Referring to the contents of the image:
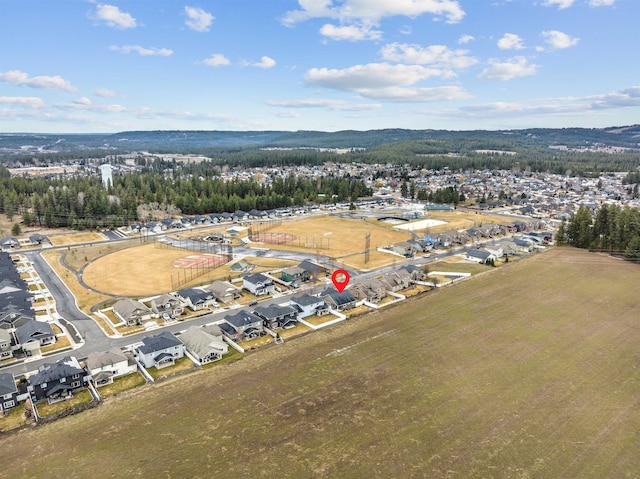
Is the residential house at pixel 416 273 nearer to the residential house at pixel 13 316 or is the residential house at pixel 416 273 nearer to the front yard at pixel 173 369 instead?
the front yard at pixel 173 369

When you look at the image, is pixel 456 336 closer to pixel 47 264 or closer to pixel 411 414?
pixel 411 414

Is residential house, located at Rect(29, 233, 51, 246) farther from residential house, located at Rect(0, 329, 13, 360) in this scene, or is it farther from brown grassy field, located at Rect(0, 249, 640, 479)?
brown grassy field, located at Rect(0, 249, 640, 479)

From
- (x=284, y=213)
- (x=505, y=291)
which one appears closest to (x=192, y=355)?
(x=505, y=291)

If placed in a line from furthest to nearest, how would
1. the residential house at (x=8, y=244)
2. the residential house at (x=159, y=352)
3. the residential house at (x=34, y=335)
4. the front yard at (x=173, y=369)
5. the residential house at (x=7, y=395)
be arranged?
the residential house at (x=8, y=244)
the residential house at (x=34, y=335)
the residential house at (x=159, y=352)
the front yard at (x=173, y=369)
the residential house at (x=7, y=395)

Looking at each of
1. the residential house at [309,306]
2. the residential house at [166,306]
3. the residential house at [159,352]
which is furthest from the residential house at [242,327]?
the residential house at [166,306]

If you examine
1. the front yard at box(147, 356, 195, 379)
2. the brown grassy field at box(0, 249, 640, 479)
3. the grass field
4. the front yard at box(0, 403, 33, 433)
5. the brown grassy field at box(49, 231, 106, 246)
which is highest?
the grass field

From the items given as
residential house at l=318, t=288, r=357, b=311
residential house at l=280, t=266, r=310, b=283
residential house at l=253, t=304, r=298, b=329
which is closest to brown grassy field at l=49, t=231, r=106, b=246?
residential house at l=280, t=266, r=310, b=283
